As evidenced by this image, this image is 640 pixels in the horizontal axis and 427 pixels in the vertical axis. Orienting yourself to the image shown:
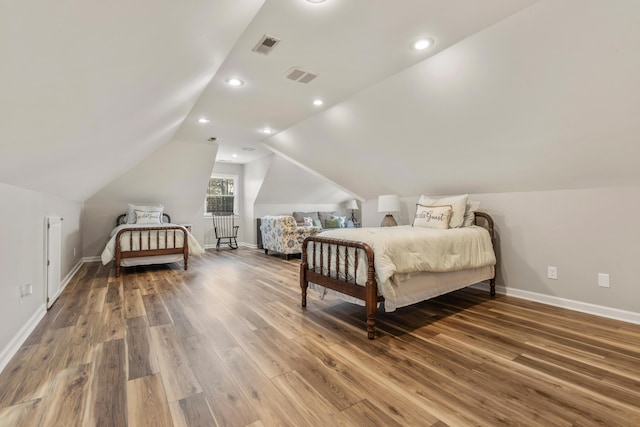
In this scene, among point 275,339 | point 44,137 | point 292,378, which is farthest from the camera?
point 275,339

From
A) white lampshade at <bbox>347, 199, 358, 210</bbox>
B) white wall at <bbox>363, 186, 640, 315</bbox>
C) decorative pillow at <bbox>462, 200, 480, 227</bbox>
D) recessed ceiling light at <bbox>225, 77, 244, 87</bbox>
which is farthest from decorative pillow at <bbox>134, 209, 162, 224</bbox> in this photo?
white wall at <bbox>363, 186, 640, 315</bbox>

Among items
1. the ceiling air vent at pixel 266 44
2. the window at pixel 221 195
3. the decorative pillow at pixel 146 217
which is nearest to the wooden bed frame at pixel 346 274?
the ceiling air vent at pixel 266 44

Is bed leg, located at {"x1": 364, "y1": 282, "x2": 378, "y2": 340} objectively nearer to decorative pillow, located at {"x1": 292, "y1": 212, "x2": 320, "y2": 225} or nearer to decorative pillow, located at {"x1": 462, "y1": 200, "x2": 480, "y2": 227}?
decorative pillow, located at {"x1": 462, "y1": 200, "x2": 480, "y2": 227}

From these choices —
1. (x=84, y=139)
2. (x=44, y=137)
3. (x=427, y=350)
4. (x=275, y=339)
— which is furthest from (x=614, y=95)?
(x=84, y=139)

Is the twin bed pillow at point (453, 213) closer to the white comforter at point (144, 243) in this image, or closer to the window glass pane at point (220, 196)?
the white comforter at point (144, 243)

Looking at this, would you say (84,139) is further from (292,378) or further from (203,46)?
(292,378)

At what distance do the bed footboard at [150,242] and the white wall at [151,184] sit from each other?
1664 mm

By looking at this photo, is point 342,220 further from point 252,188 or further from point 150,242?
point 150,242

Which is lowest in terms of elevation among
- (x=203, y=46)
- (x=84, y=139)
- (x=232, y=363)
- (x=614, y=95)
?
(x=232, y=363)

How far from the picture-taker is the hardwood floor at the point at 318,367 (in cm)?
144

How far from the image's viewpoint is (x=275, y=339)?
7.44 ft

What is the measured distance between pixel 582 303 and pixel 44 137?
434cm

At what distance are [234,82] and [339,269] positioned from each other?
2.16 meters

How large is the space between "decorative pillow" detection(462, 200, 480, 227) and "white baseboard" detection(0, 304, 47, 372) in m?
4.02
